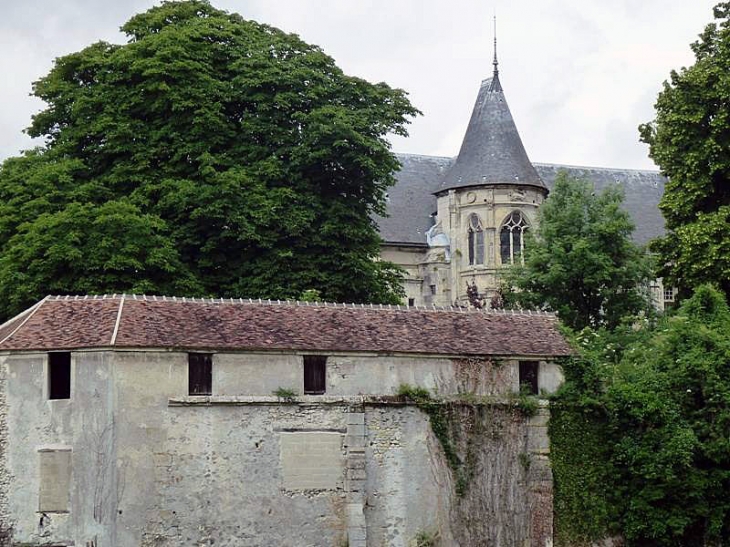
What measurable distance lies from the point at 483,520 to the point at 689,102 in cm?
1734

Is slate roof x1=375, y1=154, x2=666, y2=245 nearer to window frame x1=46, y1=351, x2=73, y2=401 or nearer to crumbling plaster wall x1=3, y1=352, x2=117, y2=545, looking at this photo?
window frame x1=46, y1=351, x2=73, y2=401

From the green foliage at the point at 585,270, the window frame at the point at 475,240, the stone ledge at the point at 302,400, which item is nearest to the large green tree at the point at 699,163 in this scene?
the green foliage at the point at 585,270

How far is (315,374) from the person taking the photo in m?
27.4

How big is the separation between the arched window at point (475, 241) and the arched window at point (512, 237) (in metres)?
0.98

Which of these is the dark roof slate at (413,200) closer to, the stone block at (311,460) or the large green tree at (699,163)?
the large green tree at (699,163)

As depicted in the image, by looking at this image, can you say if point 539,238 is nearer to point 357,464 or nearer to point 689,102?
point 689,102

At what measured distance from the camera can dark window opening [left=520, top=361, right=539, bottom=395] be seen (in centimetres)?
2923

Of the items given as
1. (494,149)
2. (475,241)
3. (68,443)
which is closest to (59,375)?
(68,443)

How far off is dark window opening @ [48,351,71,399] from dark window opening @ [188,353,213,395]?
8.97ft

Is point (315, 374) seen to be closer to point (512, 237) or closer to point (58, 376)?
point (58, 376)

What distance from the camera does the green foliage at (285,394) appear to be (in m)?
26.7

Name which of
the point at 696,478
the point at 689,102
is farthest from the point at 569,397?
the point at 689,102

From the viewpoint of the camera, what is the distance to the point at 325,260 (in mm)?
36969

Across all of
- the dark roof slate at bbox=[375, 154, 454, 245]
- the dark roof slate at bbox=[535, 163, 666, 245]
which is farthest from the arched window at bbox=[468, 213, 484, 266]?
the dark roof slate at bbox=[535, 163, 666, 245]
